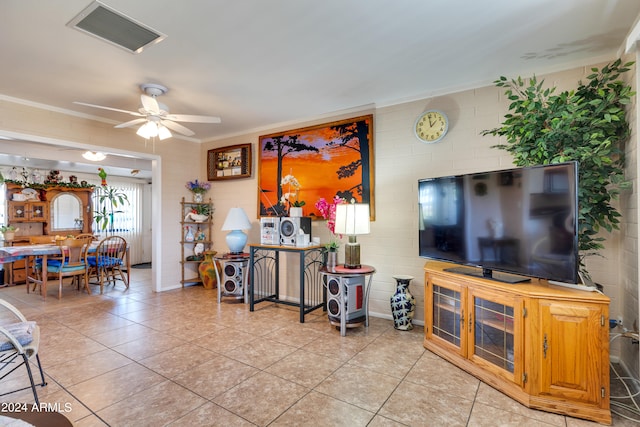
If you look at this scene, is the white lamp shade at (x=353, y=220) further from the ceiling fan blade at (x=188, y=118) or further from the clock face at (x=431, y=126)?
the ceiling fan blade at (x=188, y=118)

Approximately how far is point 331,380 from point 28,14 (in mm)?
3268

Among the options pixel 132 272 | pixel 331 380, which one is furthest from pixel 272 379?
pixel 132 272

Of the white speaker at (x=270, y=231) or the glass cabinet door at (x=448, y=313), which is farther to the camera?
the white speaker at (x=270, y=231)

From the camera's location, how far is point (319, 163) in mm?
4113

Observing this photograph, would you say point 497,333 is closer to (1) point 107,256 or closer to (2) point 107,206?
(1) point 107,256

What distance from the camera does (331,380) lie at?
228cm

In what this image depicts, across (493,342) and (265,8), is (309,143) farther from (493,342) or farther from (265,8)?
(493,342)

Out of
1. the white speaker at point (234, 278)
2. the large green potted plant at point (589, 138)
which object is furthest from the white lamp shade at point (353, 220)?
the white speaker at point (234, 278)

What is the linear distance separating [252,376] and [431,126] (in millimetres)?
2953

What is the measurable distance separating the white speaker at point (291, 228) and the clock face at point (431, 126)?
5.49ft

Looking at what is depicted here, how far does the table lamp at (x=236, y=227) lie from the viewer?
14.2 feet

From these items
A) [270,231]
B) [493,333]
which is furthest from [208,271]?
[493,333]

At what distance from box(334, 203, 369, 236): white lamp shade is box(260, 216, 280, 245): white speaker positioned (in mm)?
967

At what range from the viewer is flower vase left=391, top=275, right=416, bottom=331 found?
3.24 metres
